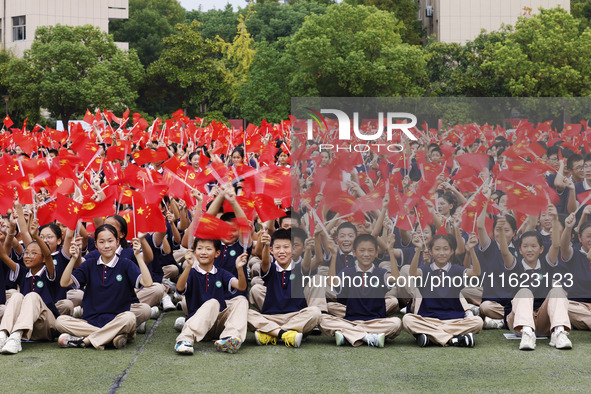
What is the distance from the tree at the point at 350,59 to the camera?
2925cm

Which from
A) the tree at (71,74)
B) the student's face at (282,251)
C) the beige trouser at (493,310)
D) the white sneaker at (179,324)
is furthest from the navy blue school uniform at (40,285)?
the tree at (71,74)

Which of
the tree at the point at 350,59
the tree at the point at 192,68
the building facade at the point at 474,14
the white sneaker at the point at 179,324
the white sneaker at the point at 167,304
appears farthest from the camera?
the building facade at the point at 474,14

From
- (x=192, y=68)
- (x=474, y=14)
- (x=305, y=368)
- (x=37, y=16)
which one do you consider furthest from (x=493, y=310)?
(x=474, y=14)

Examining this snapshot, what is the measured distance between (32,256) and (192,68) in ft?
98.9

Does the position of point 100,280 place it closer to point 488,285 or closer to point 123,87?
point 488,285

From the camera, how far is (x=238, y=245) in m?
7.71

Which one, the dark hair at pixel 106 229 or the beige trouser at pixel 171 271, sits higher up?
the dark hair at pixel 106 229

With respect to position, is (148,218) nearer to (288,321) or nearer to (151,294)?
(151,294)

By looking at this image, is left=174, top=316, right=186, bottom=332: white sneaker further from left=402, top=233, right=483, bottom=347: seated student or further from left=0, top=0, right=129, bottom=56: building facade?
left=0, top=0, right=129, bottom=56: building facade

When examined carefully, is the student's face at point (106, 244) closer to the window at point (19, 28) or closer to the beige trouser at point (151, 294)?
the beige trouser at point (151, 294)

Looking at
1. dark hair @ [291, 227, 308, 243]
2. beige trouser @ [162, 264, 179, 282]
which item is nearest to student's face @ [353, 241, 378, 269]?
dark hair @ [291, 227, 308, 243]

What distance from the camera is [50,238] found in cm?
705

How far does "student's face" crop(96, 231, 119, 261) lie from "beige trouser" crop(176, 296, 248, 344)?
2.68ft

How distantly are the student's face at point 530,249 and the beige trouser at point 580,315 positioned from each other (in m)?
0.57
